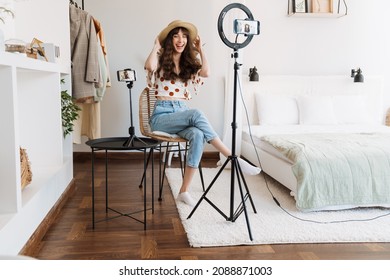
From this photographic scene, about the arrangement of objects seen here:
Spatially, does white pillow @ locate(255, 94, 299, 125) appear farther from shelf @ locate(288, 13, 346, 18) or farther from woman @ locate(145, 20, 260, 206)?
woman @ locate(145, 20, 260, 206)

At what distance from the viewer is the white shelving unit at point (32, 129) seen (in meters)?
1.70

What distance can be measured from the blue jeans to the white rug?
36 cm

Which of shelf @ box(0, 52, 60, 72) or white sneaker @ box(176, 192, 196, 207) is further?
white sneaker @ box(176, 192, 196, 207)

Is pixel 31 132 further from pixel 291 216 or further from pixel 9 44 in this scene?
pixel 291 216

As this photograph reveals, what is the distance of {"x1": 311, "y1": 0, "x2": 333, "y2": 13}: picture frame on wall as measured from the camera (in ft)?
14.9

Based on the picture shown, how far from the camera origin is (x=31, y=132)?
2.68 m

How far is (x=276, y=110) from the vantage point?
4324 millimetres

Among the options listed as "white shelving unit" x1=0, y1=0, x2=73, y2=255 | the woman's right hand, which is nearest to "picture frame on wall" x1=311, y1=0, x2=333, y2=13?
the woman's right hand

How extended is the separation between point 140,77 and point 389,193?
109 inches

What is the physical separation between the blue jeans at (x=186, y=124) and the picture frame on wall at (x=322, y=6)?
246cm

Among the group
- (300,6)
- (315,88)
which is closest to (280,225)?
(315,88)

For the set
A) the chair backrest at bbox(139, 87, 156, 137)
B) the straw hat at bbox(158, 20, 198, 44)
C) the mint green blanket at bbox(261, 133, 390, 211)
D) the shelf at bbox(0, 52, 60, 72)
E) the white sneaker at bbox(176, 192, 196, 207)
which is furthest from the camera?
the chair backrest at bbox(139, 87, 156, 137)

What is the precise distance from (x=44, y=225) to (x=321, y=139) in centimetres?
197

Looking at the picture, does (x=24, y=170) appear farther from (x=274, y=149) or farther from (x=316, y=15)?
(x=316, y=15)
